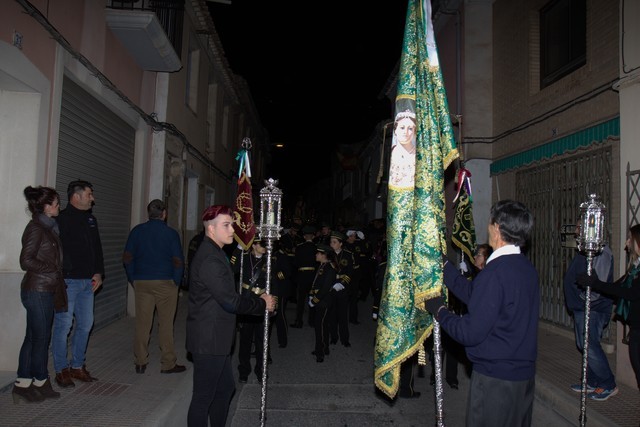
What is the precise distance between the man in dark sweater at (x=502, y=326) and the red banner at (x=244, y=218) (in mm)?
3563

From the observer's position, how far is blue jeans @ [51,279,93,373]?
548 centimetres

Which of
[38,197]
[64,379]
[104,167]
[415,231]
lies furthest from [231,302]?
[104,167]

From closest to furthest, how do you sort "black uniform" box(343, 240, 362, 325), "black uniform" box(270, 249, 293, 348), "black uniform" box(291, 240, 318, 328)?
"black uniform" box(270, 249, 293, 348) < "black uniform" box(291, 240, 318, 328) < "black uniform" box(343, 240, 362, 325)

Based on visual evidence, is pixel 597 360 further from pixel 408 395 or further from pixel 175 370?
pixel 175 370

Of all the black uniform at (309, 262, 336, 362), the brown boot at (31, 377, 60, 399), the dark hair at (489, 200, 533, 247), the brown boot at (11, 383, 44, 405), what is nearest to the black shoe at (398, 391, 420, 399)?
the black uniform at (309, 262, 336, 362)

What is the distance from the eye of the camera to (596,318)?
6055 mm

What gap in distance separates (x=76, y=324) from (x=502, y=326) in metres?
4.72

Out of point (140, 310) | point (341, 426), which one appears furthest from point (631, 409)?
point (140, 310)

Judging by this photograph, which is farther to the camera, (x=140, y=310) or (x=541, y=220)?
(x=541, y=220)

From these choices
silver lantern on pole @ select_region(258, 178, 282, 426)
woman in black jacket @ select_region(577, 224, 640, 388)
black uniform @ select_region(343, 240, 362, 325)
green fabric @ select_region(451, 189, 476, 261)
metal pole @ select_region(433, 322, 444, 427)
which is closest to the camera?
metal pole @ select_region(433, 322, 444, 427)

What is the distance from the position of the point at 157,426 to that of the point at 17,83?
13.7 ft

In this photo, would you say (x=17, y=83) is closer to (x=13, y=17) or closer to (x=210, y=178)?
(x=13, y=17)

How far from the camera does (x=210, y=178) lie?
57.5ft

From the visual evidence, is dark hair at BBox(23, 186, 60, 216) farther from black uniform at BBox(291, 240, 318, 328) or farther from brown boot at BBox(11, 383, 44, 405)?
black uniform at BBox(291, 240, 318, 328)
